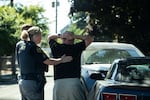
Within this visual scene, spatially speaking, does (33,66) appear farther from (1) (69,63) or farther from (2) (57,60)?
(1) (69,63)

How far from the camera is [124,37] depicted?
23078 mm

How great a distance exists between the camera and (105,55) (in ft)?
43.5

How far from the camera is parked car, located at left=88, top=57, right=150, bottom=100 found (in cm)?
664

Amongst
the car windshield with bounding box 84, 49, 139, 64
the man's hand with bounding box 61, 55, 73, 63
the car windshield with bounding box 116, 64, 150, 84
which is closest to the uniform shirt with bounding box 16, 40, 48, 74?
the man's hand with bounding box 61, 55, 73, 63

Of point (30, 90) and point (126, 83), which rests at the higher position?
point (126, 83)

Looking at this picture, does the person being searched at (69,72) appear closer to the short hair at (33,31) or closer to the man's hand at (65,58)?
the man's hand at (65,58)

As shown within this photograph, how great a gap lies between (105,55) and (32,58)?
229 inches

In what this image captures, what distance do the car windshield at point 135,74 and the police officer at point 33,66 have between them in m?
0.95

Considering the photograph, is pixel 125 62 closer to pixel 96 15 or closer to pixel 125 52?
pixel 125 52

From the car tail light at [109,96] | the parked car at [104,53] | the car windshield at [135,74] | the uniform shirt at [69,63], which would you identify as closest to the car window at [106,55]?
the parked car at [104,53]

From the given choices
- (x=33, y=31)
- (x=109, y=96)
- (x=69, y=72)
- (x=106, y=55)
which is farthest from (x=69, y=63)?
(x=106, y=55)

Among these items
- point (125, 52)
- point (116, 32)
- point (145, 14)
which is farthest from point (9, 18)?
point (125, 52)

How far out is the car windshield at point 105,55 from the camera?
13133mm

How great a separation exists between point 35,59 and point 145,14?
44.4ft
